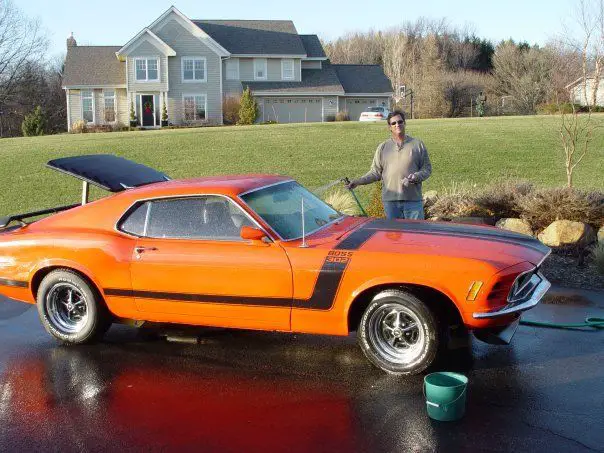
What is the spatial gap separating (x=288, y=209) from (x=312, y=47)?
4358 centimetres

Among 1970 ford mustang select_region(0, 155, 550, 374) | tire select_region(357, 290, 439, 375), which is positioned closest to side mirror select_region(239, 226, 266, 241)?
1970 ford mustang select_region(0, 155, 550, 374)

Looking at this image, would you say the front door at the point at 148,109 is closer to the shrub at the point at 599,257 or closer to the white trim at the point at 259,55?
the white trim at the point at 259,55

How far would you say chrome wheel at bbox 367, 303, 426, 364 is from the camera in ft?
16.5

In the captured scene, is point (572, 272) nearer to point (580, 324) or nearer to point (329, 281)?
point (580, 324)

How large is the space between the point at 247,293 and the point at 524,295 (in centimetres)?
210

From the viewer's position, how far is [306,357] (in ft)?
18.3

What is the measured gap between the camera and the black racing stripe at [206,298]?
5240 mm

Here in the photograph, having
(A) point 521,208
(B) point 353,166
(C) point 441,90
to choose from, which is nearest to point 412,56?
(C) point 441,90

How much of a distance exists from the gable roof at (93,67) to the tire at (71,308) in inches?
1503

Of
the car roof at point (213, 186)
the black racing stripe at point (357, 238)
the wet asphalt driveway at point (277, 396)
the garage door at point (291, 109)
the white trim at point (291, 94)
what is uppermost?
the white trim at point (291, 94)

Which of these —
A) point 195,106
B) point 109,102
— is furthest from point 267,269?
point 109,102

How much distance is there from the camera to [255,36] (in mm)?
45812

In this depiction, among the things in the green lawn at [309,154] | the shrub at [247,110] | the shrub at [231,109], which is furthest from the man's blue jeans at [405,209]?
the shrub at [231,109]

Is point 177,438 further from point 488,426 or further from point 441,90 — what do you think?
point 441,90
